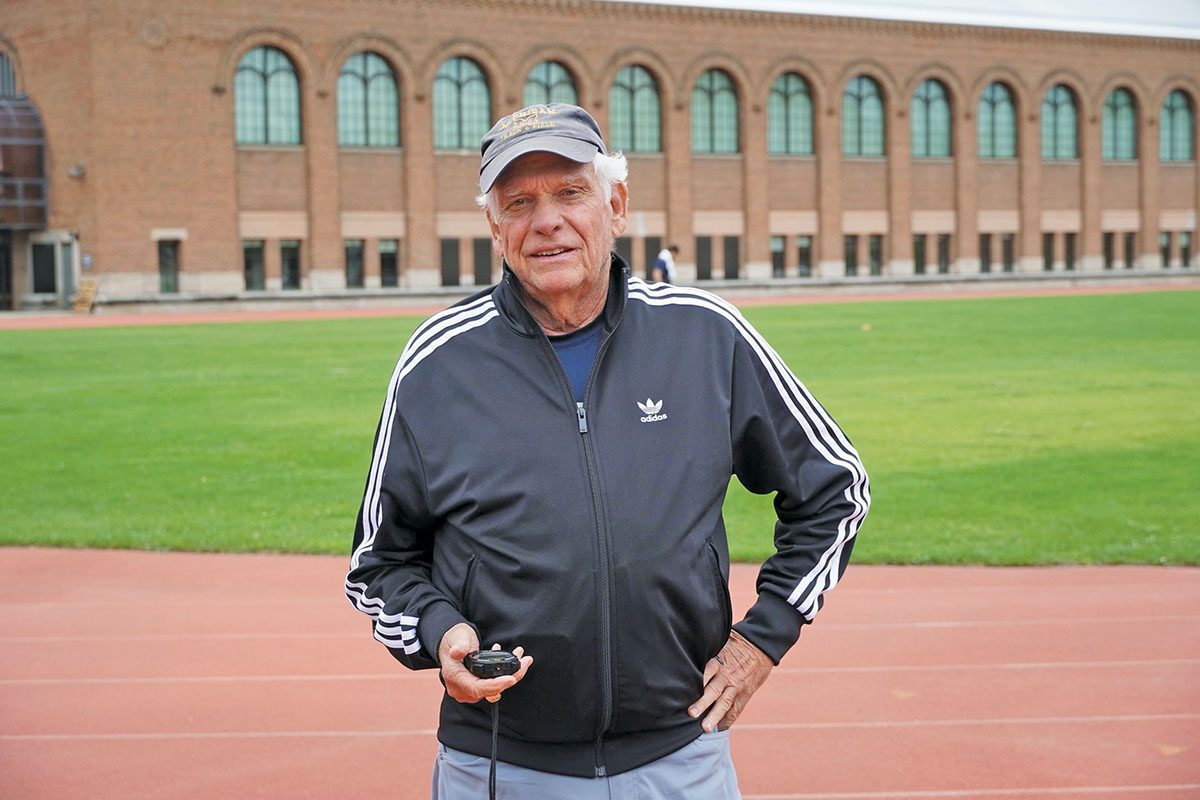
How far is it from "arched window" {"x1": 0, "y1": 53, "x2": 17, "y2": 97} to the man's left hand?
190 ft

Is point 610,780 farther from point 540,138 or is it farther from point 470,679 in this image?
point 540,138

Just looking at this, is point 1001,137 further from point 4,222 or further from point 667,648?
point 667,648

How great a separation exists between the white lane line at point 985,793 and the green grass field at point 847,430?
4.90 metres

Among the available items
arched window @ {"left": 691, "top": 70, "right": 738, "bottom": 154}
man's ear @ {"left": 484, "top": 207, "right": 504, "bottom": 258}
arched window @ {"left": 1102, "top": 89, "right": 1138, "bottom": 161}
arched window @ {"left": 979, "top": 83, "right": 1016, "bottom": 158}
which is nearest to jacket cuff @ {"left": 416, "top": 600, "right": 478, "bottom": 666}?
man's ear @ {"left": 484, "top": 207, "right": 504, "bottom": 258}

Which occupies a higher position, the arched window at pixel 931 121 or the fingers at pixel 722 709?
the arched window at pixel 931 121

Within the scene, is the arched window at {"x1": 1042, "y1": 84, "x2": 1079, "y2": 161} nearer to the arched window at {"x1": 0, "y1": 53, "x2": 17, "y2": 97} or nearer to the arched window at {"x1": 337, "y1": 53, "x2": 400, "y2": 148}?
the arched window at {"x1": 337, "y1": 53, "x2": 400, "y2": 148}

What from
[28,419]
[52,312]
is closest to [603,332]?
[28,419]

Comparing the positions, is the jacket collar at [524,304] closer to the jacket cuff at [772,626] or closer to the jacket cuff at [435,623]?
the jacket cuff at [435,623]

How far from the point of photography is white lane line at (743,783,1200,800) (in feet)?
18.4

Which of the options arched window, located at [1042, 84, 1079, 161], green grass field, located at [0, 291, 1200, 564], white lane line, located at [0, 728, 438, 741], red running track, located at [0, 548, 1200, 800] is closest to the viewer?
red running track, located at [0, 548, 1200, 800]

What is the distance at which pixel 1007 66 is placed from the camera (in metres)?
70.8

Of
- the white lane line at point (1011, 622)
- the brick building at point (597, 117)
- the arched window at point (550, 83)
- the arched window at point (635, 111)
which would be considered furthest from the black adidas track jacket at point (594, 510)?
the arched window at point (635, 111)

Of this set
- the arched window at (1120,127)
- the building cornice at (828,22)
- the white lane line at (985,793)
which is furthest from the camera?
the arched window at (1120,127)

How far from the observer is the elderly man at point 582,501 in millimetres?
3205
